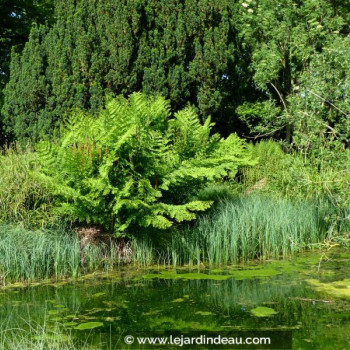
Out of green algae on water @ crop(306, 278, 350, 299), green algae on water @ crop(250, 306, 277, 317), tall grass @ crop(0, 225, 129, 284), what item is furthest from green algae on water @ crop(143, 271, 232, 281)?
green algae on water @ crop(250, 306, 277, 317)

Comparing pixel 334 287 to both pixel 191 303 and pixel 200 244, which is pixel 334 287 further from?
pixel 200 244

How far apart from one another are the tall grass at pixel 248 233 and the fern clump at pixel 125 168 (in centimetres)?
50

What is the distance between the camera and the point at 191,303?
17.2ft

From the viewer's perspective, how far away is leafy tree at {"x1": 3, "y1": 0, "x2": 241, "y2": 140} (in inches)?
408

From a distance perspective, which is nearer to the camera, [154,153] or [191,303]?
[191,303]

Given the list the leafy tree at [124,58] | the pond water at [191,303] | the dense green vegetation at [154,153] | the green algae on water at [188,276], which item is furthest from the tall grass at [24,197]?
the leafy tree at [124,58]

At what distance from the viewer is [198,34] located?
11.2 m

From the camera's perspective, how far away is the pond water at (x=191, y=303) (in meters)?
4.44

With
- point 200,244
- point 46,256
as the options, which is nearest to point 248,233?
point 200,244

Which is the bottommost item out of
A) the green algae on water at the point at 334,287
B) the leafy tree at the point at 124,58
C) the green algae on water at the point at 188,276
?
the green algae on water at the point at 334,287

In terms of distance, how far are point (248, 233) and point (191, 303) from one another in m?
2.41

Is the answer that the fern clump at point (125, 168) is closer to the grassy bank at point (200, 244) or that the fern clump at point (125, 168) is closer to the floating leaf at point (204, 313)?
the grassy bank at point (200, 244)

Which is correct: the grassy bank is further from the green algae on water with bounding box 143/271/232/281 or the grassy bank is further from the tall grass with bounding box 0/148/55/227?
the green algae on water with bounding box 143/271/232/281

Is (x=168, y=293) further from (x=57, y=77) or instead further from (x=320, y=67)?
(x=57, y=77)
